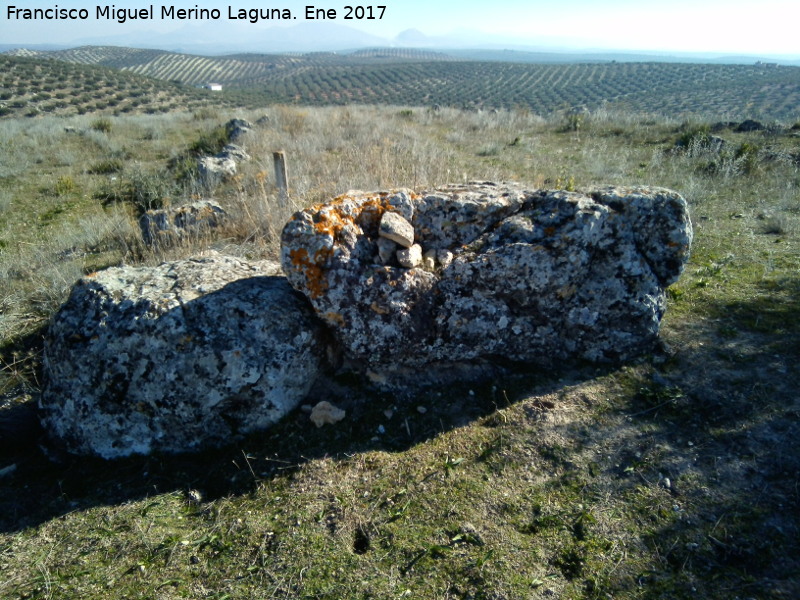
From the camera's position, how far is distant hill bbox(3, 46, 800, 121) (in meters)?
29.7

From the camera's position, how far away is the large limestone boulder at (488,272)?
333cm

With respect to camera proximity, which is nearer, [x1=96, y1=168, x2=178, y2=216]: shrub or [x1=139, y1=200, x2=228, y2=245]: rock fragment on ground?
[x1=139, y1=200, x2=228, y2=245]: rock fragment on ground

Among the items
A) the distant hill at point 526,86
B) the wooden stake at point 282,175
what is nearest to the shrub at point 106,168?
the wooden stake at point 282,175

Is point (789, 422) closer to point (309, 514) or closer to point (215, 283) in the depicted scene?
point (309, 514)

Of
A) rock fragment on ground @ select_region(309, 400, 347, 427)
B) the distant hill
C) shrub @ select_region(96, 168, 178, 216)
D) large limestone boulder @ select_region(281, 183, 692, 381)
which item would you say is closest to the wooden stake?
shrub @ select_region(96, 168, 178, 216)

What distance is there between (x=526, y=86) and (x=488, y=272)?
49.6m

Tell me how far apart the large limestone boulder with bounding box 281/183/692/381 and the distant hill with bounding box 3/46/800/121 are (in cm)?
1946

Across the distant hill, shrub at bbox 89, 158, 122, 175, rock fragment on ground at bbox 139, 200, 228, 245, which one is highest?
the distant hill

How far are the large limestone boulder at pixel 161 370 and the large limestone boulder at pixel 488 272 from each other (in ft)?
1.82

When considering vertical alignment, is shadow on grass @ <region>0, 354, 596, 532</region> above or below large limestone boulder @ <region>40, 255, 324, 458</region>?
below

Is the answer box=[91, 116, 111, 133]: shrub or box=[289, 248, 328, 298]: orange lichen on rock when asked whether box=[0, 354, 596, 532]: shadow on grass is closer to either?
box=[289, 248, 328, 298]: orange lichen on rock

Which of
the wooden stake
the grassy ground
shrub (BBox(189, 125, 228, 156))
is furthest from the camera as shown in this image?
shrub (BBox(189, 125, 228, 156))

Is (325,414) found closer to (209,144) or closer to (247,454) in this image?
(247,454)

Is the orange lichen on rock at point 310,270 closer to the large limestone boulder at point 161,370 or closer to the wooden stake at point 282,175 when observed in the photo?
the large limestone boulder at point 161,370
